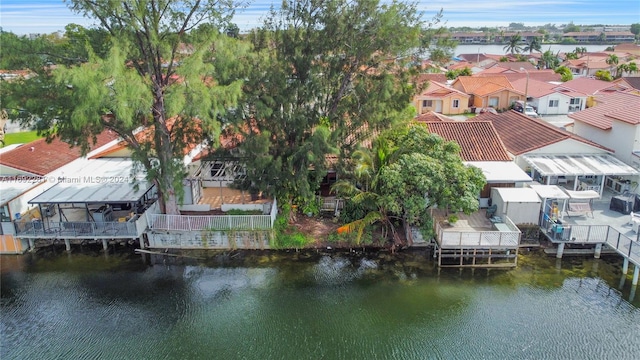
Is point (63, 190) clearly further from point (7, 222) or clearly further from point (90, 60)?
point (90, 60)

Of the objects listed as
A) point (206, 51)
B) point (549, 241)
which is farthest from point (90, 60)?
point (549, 241)

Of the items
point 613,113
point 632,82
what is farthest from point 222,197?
point 632,82

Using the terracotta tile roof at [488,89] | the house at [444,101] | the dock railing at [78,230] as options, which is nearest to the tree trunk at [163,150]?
the dock railing at [78,230]

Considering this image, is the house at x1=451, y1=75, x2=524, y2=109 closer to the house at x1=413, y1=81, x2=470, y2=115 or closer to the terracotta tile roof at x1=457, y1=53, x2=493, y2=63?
the house at x1=413, y1=81, x2=470, y2=115

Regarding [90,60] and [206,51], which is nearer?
[90,60]

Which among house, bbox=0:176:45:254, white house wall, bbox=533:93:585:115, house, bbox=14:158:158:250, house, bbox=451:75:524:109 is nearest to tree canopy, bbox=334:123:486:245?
house, bbox=14:158:158:250

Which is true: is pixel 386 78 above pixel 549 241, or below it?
above

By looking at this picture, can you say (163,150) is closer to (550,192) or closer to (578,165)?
(550,192)
